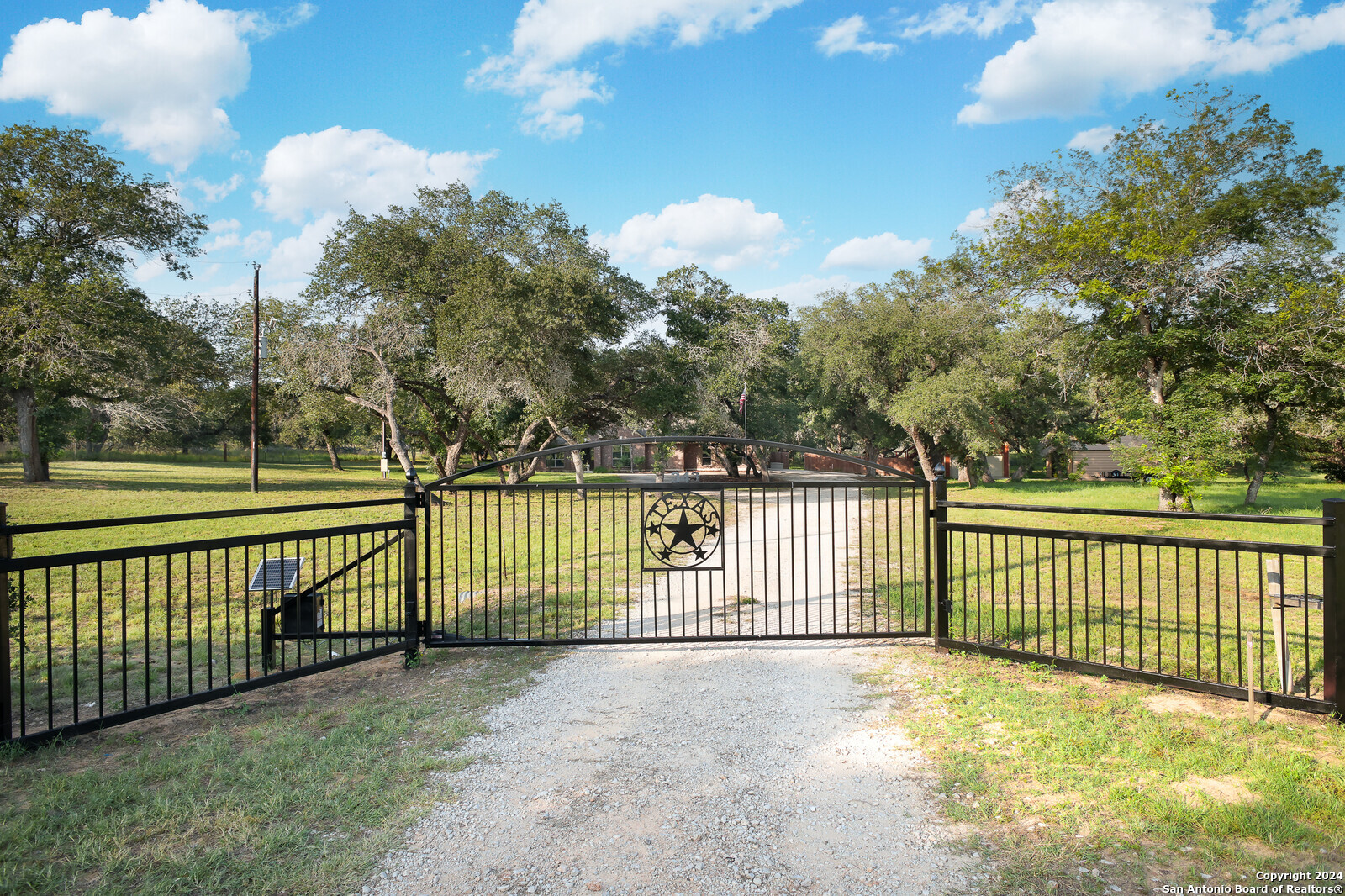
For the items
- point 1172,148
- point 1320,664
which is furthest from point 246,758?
point 1172,148

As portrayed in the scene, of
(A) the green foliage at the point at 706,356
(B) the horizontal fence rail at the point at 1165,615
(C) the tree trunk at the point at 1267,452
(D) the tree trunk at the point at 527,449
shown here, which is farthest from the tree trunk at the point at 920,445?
(B) the horizontal fence rail at the point at 1165,615

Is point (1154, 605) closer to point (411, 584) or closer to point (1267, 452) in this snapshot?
point (411, 584)

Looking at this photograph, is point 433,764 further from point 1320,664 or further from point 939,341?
point 939,341

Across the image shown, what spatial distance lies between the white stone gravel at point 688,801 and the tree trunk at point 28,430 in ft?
84.7

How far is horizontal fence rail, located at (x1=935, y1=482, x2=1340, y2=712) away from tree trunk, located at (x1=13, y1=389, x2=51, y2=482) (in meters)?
27.1

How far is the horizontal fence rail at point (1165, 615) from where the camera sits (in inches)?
146

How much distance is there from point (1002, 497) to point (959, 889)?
23222 mm

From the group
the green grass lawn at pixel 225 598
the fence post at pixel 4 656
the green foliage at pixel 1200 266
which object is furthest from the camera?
the green foliage at pixel 1200 266

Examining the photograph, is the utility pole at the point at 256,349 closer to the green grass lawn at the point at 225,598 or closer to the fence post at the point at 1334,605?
the green grass lawn at the point at 225,598

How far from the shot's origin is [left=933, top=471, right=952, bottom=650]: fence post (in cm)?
494

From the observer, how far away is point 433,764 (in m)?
3.27

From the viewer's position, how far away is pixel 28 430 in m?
21.3

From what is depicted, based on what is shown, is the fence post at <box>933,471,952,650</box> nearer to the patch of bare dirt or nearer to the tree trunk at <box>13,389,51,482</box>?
the patch of bare dirt
